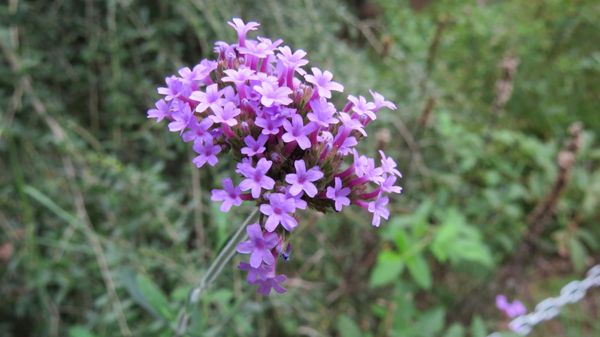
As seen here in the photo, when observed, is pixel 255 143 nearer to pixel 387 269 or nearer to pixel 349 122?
pixel 349 122

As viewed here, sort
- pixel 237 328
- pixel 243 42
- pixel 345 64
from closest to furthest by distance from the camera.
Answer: pixel 243 42 < pixel 237 328 < pixel 345 64

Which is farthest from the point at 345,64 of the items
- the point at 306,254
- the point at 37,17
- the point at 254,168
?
the point at 254,168

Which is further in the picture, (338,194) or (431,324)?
(431,324)

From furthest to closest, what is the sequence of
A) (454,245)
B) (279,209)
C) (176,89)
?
(454,245), (176,89), (279,209)

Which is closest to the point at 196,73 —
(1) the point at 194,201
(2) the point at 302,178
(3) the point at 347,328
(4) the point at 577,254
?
(2) the point at 302,178

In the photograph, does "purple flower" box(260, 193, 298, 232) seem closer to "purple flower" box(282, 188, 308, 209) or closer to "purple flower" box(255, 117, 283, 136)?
"purple flower" box(282, 188, 308, 209)

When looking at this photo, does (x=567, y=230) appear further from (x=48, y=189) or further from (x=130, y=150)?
(x=48, y=189)

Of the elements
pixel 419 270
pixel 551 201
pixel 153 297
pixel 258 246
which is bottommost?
pixel 153 297

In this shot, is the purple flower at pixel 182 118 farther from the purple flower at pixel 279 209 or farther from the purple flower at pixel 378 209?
the purple flower at pixel 378 209
